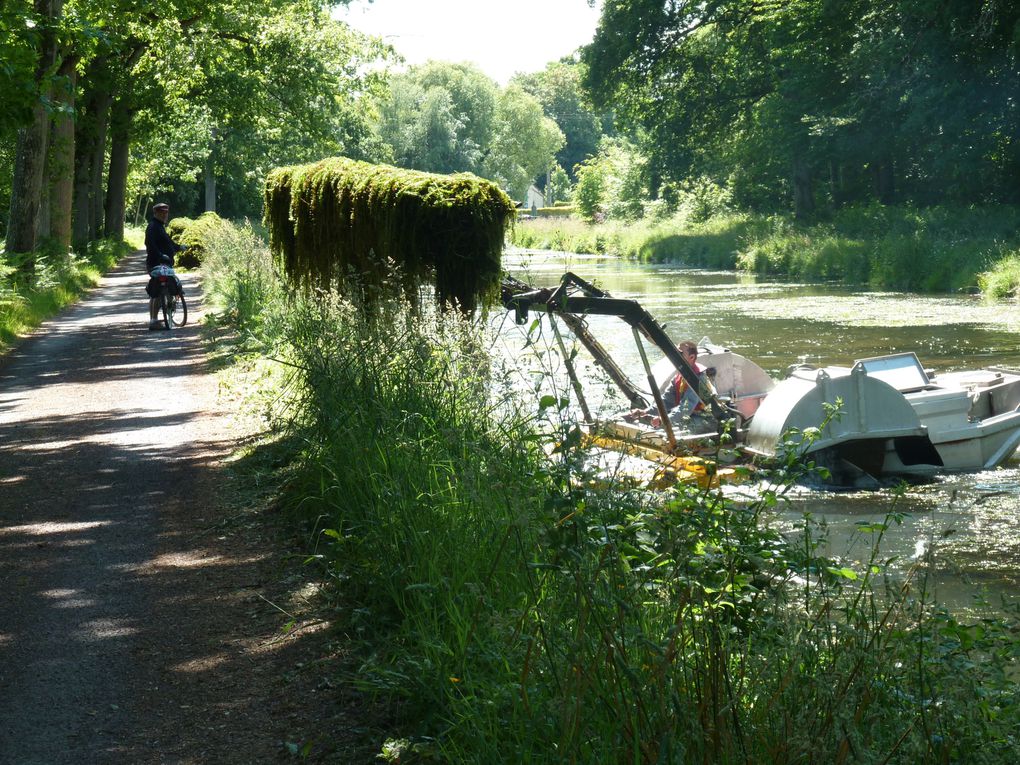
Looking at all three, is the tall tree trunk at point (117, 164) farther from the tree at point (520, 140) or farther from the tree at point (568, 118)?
the tree at point (568, 118)

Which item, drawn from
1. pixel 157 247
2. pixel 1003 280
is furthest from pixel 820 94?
pixel 157 247

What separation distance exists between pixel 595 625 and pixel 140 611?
2843 millimetres

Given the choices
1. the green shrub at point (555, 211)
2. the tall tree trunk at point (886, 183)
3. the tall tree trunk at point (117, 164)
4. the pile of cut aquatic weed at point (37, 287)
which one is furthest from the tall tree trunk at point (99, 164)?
the green shrub at point (555, 211)

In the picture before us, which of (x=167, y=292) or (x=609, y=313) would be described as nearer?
(x=609, y=313)

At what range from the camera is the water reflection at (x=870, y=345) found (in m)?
8.69

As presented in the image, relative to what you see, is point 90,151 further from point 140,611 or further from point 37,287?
point 140,611

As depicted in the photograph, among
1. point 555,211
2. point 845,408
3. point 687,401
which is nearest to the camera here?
point 845,408

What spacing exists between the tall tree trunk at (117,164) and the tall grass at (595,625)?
36208 millimetres

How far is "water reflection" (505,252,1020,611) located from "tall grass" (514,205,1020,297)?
1616mm

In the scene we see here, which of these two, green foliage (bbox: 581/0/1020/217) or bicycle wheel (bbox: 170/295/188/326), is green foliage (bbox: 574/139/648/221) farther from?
bicycle wheel (bbox: 170/295/188/326)

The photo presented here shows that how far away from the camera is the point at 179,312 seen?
21.1 metres

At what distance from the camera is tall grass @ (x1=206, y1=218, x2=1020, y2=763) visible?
9.96ft

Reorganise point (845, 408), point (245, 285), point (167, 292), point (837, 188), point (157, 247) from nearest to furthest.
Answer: point (845, 408)
point (245, 285)
point (157, 247)
point (167, 292)
point (837, 188)

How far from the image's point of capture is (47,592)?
5871mm
